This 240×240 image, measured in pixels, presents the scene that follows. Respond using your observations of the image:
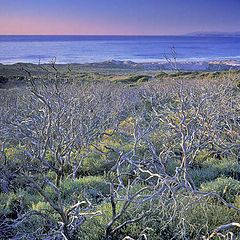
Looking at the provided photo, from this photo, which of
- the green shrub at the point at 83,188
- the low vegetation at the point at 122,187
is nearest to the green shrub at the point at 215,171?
the low vegetation at the point at 122,187

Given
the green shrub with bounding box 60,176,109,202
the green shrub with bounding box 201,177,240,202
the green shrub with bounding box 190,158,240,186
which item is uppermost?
the green shrub with bounding box 201,177,240,202

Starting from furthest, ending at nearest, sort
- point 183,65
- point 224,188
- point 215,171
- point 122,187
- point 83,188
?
point 183,65 < point 215,171 < point 83,188 < point 224,188 < point 122,187

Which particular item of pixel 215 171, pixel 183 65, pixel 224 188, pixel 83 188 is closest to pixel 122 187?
pixel 83 188

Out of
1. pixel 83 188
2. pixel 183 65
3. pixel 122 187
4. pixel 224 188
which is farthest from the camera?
pixel 183 65

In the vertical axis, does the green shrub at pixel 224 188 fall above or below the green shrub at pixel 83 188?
above

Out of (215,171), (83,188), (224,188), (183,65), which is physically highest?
(183,65)

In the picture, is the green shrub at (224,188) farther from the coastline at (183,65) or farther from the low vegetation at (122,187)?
the coastline at (183,65)

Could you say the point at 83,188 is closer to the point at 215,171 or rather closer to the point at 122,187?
the point at 122,187

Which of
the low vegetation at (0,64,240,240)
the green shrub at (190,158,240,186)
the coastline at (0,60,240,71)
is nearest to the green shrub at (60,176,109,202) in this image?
the low vegetation at (0,64,240,240)

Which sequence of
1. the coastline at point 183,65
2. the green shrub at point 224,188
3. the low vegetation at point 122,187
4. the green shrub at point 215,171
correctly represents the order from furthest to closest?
the coastline at point 183,65 < the green shrub at point 215,171 < the green shrub at point 224,188 < the low vegetation at point 122,187

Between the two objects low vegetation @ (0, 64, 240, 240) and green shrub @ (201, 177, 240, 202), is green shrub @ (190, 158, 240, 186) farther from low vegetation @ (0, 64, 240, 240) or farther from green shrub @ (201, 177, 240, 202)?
green shrub @ (201, 177, 240, 202)

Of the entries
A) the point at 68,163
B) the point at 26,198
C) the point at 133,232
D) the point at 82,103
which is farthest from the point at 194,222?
the point at 82,103

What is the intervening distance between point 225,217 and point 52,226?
1.66 meters

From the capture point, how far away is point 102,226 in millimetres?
3740
